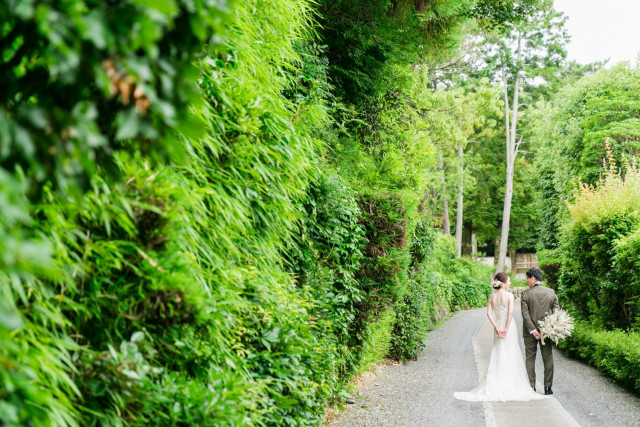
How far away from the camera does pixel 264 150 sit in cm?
399

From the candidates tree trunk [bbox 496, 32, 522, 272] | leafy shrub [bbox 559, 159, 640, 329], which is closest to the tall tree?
tree trunk [bbox 496, 32, 522, 272]

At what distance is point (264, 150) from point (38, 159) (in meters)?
2.57

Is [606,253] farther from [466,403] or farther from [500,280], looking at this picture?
[466,403]

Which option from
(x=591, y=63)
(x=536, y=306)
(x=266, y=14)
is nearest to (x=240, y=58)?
(x=266, y=14)

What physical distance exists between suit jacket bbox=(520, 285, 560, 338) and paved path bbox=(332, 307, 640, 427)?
3.74 ft

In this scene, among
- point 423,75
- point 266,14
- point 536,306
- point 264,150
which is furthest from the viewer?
point 423,75

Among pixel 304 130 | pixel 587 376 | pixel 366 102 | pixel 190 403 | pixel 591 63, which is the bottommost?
pixel 587 376

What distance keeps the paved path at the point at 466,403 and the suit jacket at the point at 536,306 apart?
1.14m

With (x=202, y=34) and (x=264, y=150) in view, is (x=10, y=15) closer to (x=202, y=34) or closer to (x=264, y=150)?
(x=202, y=34)

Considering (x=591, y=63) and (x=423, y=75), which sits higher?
(x=591, y=63)

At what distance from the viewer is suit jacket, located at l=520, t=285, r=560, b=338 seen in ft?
31.1

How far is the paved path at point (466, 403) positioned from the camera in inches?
274

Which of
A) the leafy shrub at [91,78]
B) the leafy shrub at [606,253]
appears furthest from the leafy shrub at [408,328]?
the leafy shrub at [91,78]

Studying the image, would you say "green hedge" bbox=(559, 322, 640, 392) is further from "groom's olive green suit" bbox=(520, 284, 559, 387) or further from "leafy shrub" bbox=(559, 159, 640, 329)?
"groom's olive green suit" bbox=(520, 284, 559, 387)
